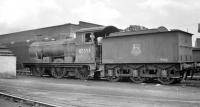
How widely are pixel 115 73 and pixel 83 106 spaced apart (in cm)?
802

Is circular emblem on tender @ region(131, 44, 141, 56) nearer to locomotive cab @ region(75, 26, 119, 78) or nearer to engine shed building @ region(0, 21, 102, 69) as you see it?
locomotive cab @ region(75, 26, 119, 78)

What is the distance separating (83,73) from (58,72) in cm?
258

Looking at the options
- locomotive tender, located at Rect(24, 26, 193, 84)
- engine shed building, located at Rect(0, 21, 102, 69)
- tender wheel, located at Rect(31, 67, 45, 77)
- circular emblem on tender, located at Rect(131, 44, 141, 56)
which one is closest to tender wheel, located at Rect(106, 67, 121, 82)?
locomotive tender, located at Rect(24, 26, 193, 84)

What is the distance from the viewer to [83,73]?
17.1 meters

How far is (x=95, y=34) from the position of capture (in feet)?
53.8

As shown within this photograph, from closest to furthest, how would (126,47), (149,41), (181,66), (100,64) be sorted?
(181,66), (149,41), (126,47), (100,64)

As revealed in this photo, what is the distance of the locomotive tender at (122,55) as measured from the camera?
13.3m

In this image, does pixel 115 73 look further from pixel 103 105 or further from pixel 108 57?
pixel 103 105

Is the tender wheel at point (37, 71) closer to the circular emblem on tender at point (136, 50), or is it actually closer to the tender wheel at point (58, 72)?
the tender wheel at point (58, 72)

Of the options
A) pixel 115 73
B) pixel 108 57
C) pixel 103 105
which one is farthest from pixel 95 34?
pixel 103 105

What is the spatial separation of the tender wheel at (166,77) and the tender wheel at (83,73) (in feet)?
17.1

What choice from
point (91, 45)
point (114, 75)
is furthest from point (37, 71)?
point (114, 75)

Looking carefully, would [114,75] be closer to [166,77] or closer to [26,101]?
[166,77]

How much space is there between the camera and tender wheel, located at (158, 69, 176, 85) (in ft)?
43.8
